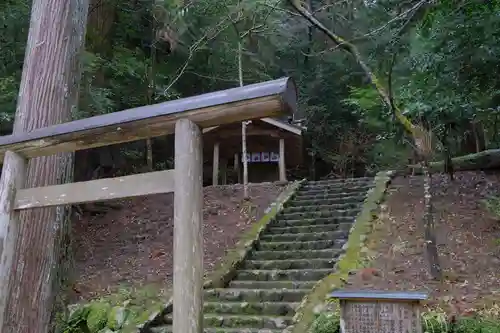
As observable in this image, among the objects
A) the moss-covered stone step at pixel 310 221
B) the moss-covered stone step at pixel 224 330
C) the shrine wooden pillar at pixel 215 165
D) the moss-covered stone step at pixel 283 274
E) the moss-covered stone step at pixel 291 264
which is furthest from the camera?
the shrine wooden pillar at pixel 215 165

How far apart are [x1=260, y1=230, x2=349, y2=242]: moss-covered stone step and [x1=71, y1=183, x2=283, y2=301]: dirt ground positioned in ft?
2.30

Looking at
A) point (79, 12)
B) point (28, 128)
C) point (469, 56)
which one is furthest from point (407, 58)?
point (28, 128)

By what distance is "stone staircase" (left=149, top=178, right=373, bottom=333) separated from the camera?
6.47 metres

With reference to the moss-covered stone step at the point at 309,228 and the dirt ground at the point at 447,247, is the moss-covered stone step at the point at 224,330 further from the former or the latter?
the moss-covered stone step at the point at 309,228

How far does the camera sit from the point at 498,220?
8.26m

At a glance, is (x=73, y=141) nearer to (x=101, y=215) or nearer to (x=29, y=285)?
(x=29, y=285)

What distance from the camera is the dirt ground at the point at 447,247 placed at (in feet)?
19.9

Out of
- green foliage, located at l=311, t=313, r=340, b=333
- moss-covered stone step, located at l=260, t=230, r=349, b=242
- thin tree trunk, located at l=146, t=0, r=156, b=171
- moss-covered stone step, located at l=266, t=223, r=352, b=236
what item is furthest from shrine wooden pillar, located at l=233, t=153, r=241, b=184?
green foliage, located at l=311, t=313, r=340, b=333

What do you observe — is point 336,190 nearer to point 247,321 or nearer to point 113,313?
point 247,321

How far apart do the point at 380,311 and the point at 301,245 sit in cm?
419

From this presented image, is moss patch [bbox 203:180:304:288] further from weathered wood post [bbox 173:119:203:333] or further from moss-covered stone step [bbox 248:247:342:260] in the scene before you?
weathered wood post [bbox 173:119:203:333]

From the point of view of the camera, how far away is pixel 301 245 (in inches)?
340

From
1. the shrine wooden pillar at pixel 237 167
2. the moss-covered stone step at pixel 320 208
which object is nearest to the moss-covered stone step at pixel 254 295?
the moss-covered stone step at pixel 320 208

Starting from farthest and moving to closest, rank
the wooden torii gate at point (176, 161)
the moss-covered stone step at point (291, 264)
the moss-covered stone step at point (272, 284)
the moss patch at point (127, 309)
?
the moss-covered stone step at point (291, 264), the moss-covered stone step at point (272, 284), the moss patch at point (127, 309), the wooden torii gate at point (176, 161)
